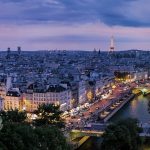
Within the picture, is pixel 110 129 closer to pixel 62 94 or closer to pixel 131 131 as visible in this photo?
pixel 131 131

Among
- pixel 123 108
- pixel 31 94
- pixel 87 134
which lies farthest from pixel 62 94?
pixel 87 134

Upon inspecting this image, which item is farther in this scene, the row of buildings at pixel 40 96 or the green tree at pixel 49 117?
the row of buildings at pixel 40 96

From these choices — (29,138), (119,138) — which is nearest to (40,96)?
(119,138)

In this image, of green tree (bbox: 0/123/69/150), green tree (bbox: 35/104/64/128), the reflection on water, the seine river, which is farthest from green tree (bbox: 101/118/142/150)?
the reflection on water

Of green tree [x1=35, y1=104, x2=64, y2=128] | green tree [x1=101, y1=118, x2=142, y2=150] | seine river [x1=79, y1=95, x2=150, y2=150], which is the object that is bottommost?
seine river [x1=79, y1=95, x2=150, y2=150]

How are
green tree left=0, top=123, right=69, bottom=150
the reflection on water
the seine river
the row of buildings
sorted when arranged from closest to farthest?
1. green tree left=0, top=123, right=69, bottom=150
2. the seine river
3. the reflection on water
4. the row of buildings

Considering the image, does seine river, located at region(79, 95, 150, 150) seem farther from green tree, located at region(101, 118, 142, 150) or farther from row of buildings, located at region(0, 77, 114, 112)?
row of buildings, located at region(0, 77, 114, 112)

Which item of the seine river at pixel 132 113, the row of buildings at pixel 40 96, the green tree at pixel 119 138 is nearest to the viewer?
the green tree at pixel 119 138

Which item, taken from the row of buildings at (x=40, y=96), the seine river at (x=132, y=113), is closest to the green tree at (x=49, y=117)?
the seine river at (x=132, y=113)

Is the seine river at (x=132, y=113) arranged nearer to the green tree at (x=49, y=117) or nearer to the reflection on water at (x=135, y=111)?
the reflection on water at (x=135, y=111)
